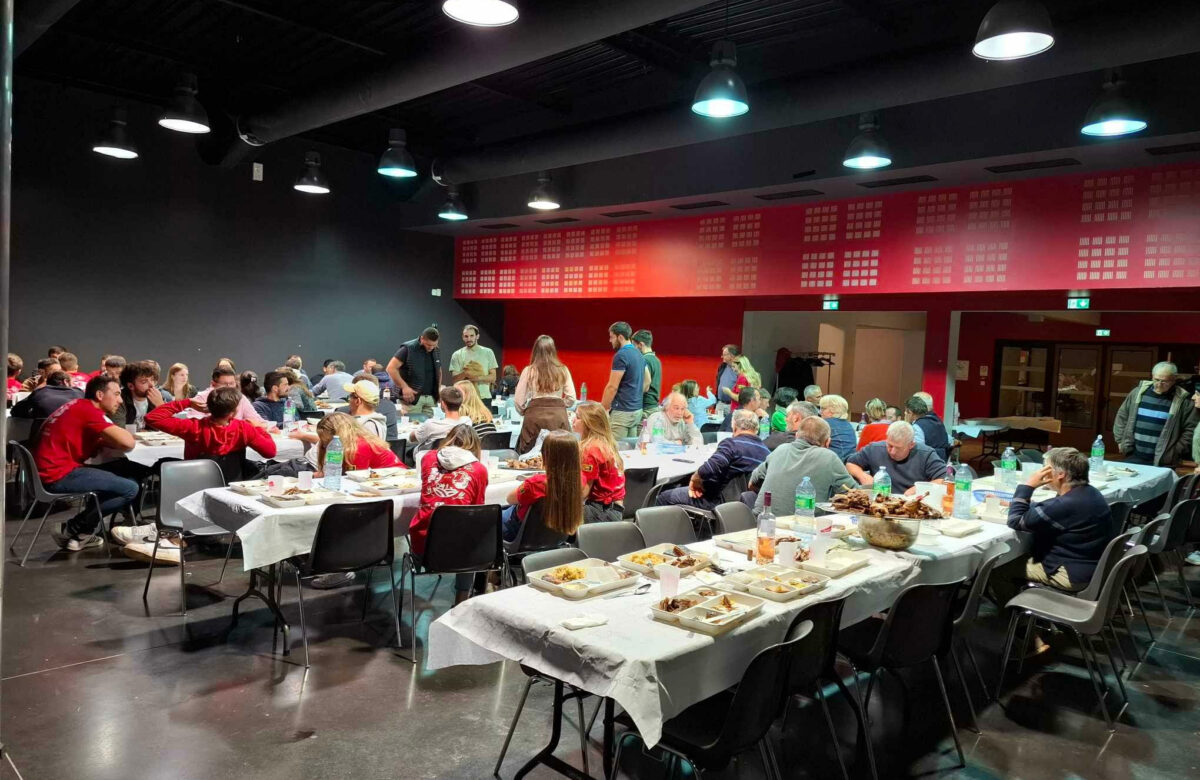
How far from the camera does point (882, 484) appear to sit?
486cm

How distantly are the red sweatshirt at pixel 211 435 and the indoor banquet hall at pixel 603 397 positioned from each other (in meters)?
0.04

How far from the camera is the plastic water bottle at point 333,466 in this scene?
4.74 m

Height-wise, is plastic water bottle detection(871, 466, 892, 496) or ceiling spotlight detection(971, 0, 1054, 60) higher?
ceiling spotlight detection(971, 0, 1054, 60)

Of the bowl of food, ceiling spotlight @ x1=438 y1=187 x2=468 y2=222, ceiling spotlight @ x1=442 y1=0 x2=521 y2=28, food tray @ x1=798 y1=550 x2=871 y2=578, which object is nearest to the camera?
food tray @ x1=798 y1=550 x2=871 y2=578

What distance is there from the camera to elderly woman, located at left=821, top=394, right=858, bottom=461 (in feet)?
21.4

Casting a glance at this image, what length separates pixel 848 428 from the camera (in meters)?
6.63

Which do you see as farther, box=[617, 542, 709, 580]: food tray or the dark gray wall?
the dark gray wall

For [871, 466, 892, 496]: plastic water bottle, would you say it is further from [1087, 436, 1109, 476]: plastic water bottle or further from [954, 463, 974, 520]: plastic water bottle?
[1087, 436, 1109, 476]: plastic water bottle

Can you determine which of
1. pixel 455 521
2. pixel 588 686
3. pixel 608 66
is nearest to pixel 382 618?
pixel 455 521

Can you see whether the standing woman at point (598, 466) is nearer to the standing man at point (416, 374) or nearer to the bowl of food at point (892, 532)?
the bowl of food at point (892, 532)

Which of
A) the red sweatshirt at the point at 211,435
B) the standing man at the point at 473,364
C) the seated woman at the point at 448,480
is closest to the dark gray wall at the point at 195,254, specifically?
the standing man at the point at 473,364

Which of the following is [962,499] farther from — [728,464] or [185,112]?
[185,112]

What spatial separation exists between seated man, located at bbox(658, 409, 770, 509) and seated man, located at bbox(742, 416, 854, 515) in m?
0.54

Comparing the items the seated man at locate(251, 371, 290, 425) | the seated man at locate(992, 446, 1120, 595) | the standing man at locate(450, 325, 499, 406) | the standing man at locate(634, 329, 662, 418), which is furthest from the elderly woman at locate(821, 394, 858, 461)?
the seated man at locate(251, 371, 290, 425)
